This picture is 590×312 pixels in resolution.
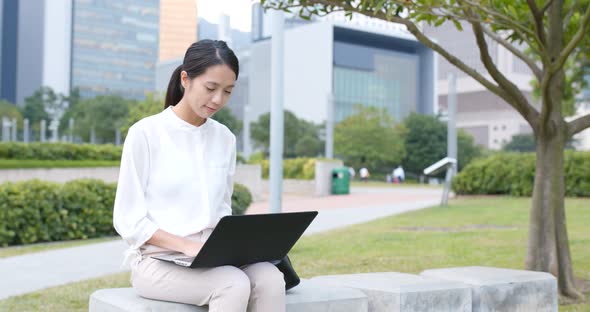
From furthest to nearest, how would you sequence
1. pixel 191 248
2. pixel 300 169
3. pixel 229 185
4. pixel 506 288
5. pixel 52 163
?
1. pixel 300 169
2. pixel 52 163
3. pixel 506 288
4. pixel 229 185
5. pixel 191 248

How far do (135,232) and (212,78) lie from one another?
2.42 feet

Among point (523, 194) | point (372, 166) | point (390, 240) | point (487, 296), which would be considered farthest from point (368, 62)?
point (487, 296)

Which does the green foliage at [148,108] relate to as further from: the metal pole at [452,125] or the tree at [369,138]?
the metal pole at [452,125]

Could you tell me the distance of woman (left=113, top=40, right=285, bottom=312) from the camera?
2.84 m

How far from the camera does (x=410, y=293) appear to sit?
396cm

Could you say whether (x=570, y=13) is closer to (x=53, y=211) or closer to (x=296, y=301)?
(x=296, y=301)

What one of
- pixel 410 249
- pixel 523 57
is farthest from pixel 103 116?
pixel 523 57

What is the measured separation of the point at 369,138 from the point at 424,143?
26.4ft

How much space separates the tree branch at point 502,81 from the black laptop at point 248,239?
3.39m

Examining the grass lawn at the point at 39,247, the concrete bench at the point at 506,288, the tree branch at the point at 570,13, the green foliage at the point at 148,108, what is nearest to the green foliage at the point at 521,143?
the green foliage at the point at 148,108

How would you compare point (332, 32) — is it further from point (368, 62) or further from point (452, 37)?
point (452, 37)

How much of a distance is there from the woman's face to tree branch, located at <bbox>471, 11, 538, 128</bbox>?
3367 mm

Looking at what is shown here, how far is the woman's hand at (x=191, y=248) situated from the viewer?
2.83m

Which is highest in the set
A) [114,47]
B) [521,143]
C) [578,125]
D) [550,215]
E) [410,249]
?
[114,47]
